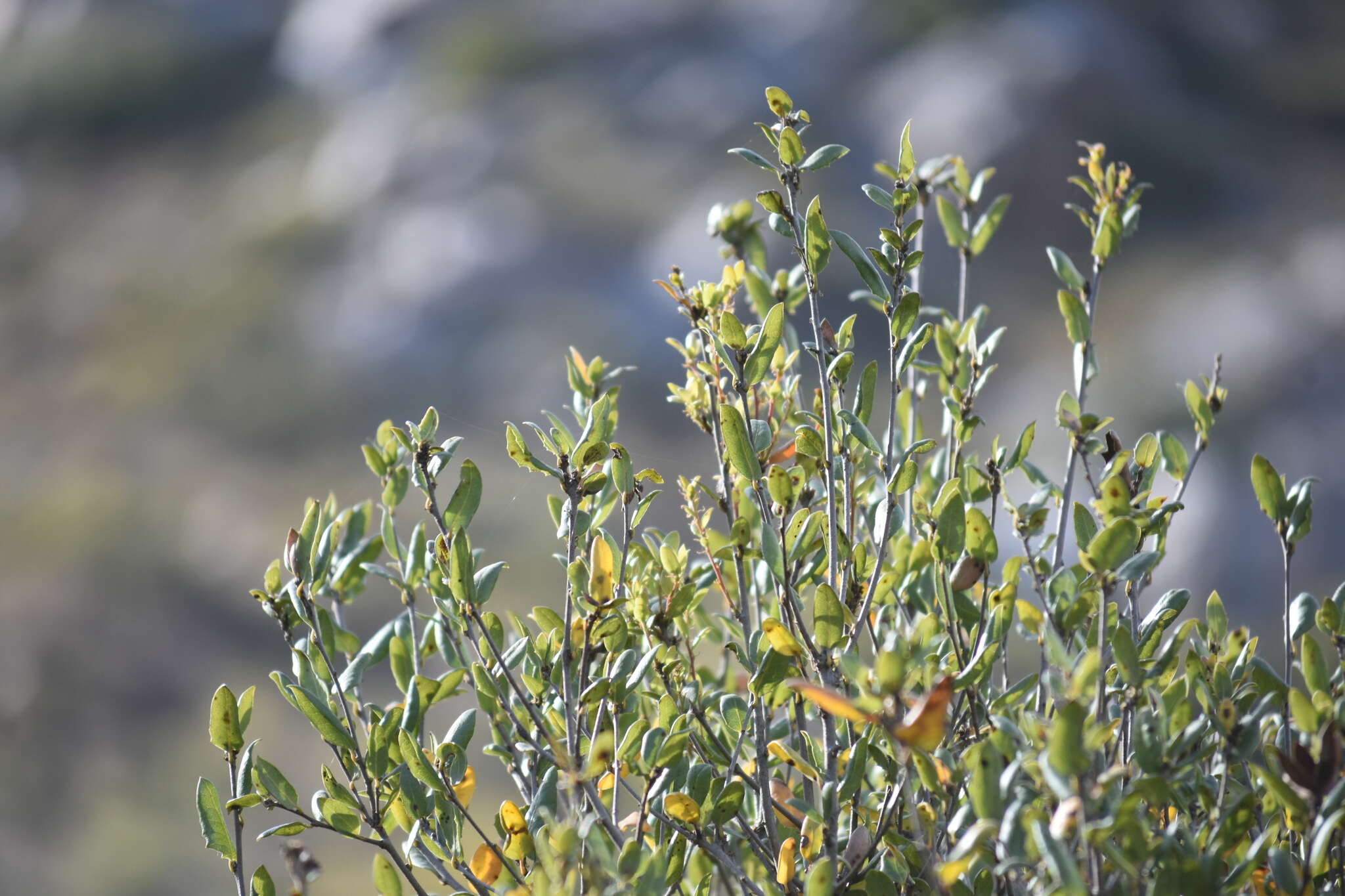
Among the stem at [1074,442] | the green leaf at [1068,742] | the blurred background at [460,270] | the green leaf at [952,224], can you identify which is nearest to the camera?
the green leaf at [1068,742]

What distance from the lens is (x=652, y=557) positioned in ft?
2.06

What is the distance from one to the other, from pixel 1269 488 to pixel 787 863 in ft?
1.05

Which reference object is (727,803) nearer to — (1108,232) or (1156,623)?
(1156,623)

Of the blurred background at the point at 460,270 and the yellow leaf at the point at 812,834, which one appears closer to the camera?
the yellow leaf at the point at 812,834

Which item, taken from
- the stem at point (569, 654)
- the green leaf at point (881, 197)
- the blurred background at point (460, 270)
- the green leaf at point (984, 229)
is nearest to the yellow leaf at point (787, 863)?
the stem at point (569, 654)

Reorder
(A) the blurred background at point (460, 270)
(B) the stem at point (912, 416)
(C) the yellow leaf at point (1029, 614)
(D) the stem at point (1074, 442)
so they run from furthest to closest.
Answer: (A) the blurred background at point (460, 270)
(B) the stem at point (912, 416)
(D) the stem at point (1074, 442)
(C) the yellow leaf at point (1029, 614)

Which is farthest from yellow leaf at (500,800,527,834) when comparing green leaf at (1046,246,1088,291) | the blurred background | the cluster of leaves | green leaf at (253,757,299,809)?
the blurred background

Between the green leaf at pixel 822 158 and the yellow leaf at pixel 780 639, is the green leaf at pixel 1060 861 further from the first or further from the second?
the green leaf at pixel 822 158

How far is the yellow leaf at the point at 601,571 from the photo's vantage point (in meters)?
0.52

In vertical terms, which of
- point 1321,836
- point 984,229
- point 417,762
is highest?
point 984,229

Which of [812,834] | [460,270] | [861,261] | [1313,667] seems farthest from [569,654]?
[460,270]

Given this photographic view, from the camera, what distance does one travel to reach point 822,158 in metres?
0.55

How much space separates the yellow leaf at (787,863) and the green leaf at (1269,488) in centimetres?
30

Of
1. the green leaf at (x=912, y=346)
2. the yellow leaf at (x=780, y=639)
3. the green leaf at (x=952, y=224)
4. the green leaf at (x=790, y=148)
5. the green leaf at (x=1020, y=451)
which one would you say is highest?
the green leaf at (x=952, y=224)
